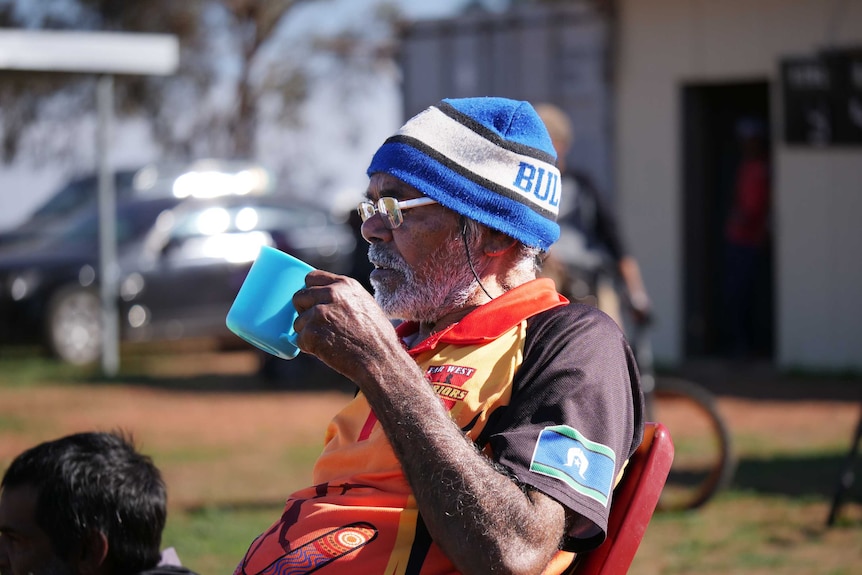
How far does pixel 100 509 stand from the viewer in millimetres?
2682

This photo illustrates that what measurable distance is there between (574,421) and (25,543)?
126cm

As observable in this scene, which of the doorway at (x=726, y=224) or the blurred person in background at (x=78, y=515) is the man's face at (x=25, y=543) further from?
the doorway at (x=726, y=224)

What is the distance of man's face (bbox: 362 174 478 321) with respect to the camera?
257 centimetres

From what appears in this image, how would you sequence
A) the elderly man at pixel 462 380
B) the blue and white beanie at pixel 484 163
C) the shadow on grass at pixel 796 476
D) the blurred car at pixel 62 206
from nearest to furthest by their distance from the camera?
1. the elderly man at pixel 462 380
2. the blue and white beanie at pixel 484 163
3. the shadow on grass at pixel 796 476
4. the blurred car at pixel 62 206

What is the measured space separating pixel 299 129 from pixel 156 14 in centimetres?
370

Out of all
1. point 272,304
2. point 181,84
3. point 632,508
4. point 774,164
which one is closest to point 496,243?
point 272,304

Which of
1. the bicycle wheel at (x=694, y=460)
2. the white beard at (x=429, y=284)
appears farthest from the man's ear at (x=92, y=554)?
the bicycle wheel at (x=694, y=460)

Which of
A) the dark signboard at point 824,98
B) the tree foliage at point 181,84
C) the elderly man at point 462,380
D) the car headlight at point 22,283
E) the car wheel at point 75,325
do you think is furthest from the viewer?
the tree foliage at point 181,84

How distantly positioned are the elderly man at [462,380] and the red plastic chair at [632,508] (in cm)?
6

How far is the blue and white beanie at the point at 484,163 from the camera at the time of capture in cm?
250

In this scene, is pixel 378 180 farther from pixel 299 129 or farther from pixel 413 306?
pixel 299 129

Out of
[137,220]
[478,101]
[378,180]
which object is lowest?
[137,220]

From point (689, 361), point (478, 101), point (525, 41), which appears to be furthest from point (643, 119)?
point (478, 101)

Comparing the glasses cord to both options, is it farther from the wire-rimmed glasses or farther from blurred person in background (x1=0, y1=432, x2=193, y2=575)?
blurred person in background (x1=0, y1=432, x2=193, y2=575)
